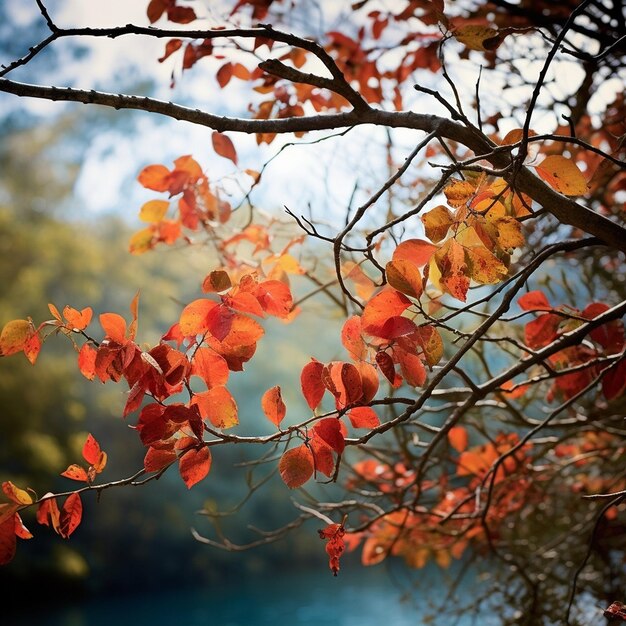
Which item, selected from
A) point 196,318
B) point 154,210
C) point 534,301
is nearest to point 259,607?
point 154,210

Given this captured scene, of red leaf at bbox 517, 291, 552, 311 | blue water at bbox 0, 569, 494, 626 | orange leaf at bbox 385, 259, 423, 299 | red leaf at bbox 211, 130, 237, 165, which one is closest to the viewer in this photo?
orange leaf at bbox 385, 259, 423, 299

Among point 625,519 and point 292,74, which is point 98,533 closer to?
point 625,519

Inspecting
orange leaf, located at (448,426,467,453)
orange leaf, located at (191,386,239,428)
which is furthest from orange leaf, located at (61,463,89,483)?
orange leaf, located at (448,426,467,453)

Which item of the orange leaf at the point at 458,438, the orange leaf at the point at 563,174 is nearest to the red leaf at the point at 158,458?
the orange leaf at the point at 563,174

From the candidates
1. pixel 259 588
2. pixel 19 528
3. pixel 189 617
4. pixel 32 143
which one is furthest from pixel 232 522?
pixel 19 528

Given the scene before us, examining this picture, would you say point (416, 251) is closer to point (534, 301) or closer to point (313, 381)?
point (313, 381)

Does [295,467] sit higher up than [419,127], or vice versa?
[419,127]

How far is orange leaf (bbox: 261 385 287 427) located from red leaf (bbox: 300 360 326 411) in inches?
0.9

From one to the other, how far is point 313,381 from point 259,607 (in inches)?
141

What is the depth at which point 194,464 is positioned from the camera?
1.70 feet

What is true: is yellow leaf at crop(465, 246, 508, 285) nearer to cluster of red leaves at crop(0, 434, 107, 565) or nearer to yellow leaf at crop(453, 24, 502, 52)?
yellow leaf at crop(453, 24, 502, 52)

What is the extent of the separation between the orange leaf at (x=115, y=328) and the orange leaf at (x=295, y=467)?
16 cm

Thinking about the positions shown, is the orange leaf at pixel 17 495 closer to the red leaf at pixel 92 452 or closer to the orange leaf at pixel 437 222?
the red leaf at pixel 92 452

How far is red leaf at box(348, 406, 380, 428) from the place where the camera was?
0.52 metres
